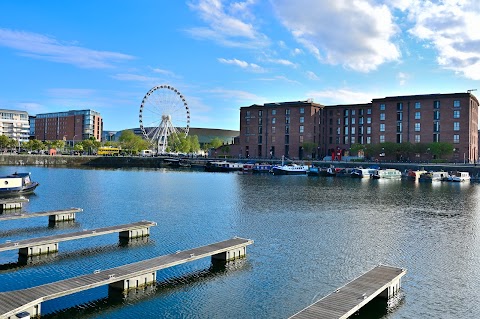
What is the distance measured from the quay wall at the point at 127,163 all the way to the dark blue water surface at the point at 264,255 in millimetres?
59324

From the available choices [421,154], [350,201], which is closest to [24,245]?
[350,201]

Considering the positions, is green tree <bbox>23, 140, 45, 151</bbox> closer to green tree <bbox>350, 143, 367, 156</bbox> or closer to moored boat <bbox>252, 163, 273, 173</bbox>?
moored boat <bbox>252, 163, 273, 173</bbox>

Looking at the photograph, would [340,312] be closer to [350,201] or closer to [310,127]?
[350,201]

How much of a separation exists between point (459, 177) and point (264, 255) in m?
85.0

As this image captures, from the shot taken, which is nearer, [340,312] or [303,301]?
[340,312]

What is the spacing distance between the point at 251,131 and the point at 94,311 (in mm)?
139857

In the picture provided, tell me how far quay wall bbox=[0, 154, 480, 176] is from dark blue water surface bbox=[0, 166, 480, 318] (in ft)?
195

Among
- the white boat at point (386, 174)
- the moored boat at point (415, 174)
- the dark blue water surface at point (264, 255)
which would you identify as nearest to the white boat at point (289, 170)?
the white boat at point (386, 174)

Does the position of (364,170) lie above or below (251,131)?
below

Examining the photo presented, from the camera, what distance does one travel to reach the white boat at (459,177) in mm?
97438

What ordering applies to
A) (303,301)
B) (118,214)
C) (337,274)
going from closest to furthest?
(303,301) < (337,274) < (118,214)

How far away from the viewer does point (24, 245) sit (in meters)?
25.8

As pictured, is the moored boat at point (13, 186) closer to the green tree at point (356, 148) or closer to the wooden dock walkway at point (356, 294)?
the wooden dock walkway at point (356, 294)

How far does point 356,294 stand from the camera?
18.9 meters
